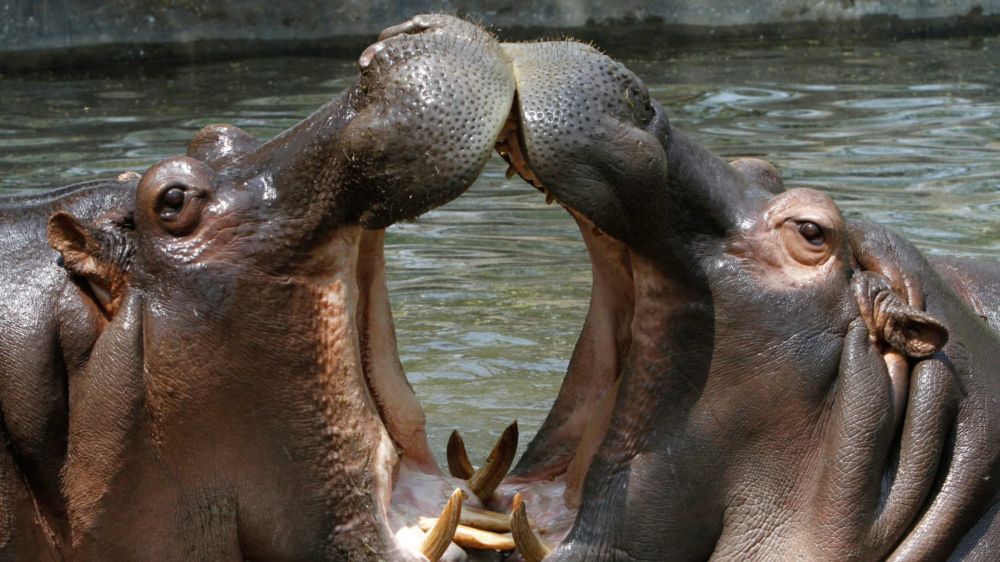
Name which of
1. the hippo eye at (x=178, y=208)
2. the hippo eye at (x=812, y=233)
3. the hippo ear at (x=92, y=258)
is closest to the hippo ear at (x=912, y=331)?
the hippo eye at (x=812, y=233)

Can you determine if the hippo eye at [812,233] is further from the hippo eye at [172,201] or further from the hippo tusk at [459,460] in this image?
the hippo eye at [172,201]

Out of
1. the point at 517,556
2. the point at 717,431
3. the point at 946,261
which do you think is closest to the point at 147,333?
the point at 517,556

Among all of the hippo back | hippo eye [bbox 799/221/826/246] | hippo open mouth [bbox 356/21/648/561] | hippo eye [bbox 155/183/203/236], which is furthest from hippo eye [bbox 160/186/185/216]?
the hippo back

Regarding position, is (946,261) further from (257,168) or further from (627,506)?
(257,168)

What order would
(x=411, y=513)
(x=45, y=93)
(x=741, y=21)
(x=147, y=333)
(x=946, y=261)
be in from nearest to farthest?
(x=147, y=333), (x=411, y=513), (x=946, y=261), (x=45, y=93), (x=741, y=21)

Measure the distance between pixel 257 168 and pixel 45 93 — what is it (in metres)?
9.94

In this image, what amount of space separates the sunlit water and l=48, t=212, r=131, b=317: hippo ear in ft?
6.94

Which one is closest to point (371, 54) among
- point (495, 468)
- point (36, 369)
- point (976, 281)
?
point (36, 369)

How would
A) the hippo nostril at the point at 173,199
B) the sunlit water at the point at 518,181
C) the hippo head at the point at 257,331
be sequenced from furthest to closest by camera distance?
the sunlit water at the point at 518,181 < the hippo nostril at the point at 173,199 < the hippo head at the point at 257,331

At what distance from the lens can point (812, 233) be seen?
143 inches

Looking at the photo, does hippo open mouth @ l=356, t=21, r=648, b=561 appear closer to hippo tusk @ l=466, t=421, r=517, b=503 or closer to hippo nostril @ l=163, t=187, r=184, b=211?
hippo tusk @ l=466, t=421, r=517, b=503

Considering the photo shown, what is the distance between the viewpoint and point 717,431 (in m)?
3.60

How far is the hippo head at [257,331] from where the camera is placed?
11.2 feet

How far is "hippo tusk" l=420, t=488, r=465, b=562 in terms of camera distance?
11.5 ft
